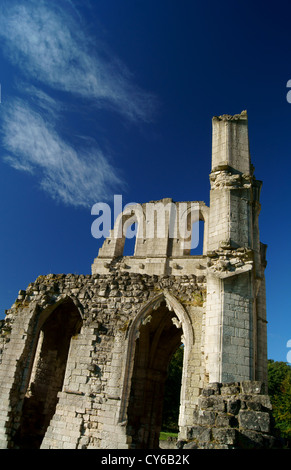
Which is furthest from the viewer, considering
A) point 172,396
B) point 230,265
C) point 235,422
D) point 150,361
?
point 172,396

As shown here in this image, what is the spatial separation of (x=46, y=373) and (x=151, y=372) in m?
3.75

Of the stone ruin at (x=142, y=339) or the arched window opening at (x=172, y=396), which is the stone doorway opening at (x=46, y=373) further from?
the arched window opening at (x=172, y=396)

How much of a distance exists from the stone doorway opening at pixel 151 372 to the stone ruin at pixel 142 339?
0.12ft

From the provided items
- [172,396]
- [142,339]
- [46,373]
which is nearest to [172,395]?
[172,396]

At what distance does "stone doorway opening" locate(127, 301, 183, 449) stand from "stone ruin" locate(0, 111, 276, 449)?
0.04 m

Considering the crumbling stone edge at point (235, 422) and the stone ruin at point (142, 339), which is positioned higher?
the stone ruin at point (142, 339)

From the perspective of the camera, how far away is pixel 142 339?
11883mm

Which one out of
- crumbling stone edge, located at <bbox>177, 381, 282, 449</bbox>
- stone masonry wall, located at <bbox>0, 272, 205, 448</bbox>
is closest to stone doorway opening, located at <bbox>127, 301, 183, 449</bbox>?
stone masonry wall, located at <bbox>0, 272, 205, 448</bbox>

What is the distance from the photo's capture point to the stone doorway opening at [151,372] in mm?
10977

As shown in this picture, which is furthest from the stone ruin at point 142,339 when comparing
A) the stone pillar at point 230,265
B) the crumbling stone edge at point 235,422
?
the crumbling stone edge at point 235,422

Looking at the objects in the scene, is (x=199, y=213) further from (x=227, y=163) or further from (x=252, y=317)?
(x=252, y=317)

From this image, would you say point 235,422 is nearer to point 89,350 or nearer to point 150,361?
point 89,350

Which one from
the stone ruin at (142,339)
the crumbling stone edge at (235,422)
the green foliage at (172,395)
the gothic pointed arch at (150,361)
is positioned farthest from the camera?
the green foliage at (172,395)
